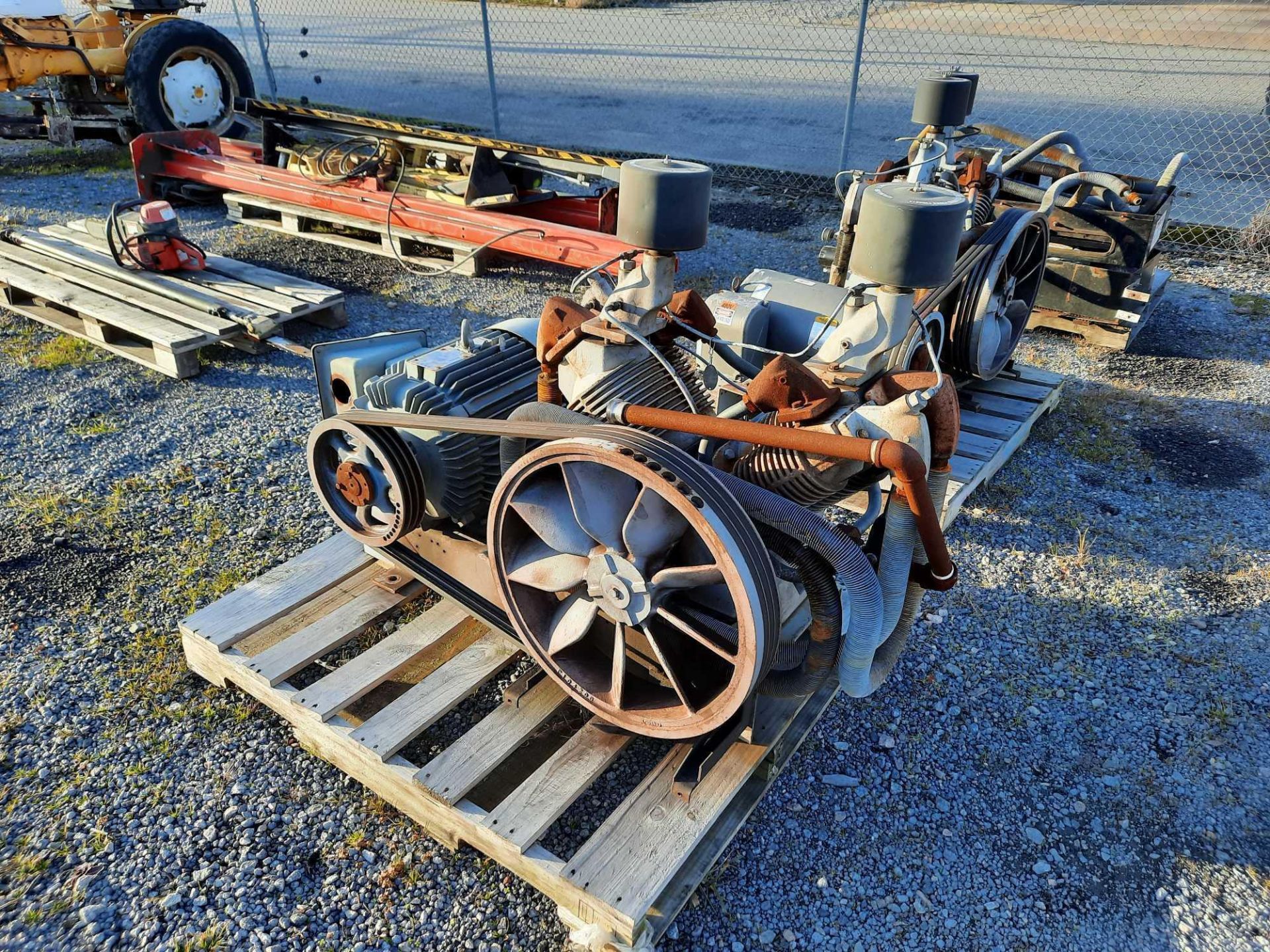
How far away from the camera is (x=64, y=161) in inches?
318

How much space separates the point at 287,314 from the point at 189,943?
11.3 ft

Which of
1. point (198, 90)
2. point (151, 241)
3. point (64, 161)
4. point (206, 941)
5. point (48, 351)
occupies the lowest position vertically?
point (206, 941)

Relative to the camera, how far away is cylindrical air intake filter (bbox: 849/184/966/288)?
1898 millimetres

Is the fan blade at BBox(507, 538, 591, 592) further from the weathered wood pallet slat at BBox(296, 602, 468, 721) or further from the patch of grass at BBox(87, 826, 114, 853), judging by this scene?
the patch of grass at BBox(87, 826, 114, 853)

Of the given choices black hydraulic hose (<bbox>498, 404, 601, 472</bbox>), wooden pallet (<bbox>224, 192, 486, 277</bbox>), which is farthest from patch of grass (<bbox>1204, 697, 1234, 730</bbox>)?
wooden pallet (<bbox>224, 192, 486, 277</bbox>)

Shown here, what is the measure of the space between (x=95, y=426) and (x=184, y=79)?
15.7 feet

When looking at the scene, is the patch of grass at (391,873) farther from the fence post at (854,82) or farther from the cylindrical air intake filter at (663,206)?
the fence post at (854,82)

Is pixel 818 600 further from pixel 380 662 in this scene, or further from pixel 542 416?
pixel 380 662

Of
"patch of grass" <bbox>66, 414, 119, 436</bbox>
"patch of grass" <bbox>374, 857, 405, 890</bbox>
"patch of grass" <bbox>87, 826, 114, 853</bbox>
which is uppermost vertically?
"patch of grass" <bbox>66, 414, 119, 436</bbox>

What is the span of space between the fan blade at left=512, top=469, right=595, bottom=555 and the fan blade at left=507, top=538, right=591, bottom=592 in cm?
4

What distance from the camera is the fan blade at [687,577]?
6.46 feet

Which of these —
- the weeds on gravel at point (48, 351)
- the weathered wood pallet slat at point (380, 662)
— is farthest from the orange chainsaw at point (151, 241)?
the weathered wood pallet slat at point (380, 662)

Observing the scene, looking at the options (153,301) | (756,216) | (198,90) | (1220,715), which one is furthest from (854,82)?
(1220,715)

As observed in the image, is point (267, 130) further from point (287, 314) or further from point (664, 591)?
point (664, 591)
